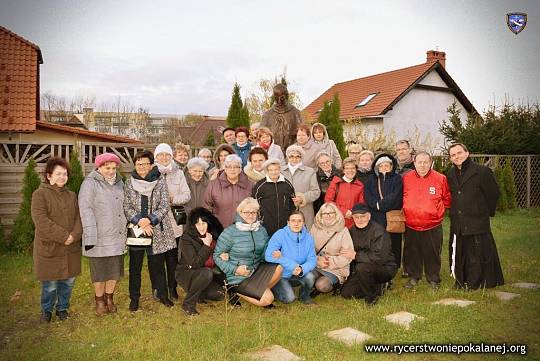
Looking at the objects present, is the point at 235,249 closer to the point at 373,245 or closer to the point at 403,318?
→ the point at 373,245

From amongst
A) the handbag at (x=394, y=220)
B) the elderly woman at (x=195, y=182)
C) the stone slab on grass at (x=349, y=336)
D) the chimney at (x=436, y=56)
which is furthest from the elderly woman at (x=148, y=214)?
the chimney at (x=436, y=56)

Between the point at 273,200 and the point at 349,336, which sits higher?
the point at 273,200

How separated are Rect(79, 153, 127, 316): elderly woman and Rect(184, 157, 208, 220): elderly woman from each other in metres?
0.98

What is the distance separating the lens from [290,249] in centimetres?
531

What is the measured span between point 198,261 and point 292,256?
3.56 ft

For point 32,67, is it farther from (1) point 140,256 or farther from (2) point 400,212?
(2) point 400,212

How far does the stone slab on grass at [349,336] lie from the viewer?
4.07m

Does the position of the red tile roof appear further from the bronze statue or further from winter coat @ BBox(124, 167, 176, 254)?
winter coat @ BBox(124, 167, 176, 254)

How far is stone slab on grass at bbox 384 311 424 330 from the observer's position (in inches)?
179

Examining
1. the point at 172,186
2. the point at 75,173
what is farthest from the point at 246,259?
the point at 75,173

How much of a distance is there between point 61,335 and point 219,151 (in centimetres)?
299

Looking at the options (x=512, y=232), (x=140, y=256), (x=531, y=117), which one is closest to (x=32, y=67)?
(x=140, y=256)

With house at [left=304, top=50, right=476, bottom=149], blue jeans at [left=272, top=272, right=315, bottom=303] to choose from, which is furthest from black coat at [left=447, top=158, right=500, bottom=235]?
house at [left=304, top=50, right=476, bottom=149]

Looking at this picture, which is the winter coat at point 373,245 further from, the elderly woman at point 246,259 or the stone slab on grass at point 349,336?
the stone slab on grass at point 349,336
